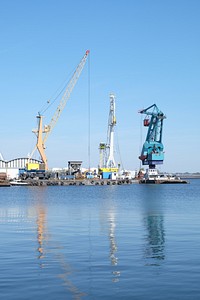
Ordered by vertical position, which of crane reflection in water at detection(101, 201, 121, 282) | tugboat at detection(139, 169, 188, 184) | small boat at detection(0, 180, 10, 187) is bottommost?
crane reflection in water at detection(101, 201, 121, 282)

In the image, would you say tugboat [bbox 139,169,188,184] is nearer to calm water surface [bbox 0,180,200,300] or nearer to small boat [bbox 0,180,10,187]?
small boat [bbox 0,180,10,187]

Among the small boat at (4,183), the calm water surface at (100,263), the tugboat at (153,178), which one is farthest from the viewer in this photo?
the tugboat at (153,178)

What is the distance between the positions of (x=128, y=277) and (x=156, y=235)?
12.4 m

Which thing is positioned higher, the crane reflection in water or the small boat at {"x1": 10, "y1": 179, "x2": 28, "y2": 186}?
the small boat at {"x1": 10, "y1": 179, "x2": 28, "y2": 186}

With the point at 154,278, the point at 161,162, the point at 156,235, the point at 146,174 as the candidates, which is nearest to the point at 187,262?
the point at 154,278

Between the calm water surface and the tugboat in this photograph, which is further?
the tugboat

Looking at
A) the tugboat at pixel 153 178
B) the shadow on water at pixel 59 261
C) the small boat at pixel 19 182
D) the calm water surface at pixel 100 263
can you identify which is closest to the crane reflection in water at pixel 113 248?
the calm water surface at pixel 100 263

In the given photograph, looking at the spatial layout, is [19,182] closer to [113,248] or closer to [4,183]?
[4,183]

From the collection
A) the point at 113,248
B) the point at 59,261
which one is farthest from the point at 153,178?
the point at 59,261

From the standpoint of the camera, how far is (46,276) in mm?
17359

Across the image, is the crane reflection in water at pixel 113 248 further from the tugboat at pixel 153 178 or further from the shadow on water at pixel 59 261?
the tugboat at pixel 153 178

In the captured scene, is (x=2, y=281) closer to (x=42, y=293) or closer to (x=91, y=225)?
(x=42, y=293)

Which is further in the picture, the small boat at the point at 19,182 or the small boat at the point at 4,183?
the small boat at the point at 19,182

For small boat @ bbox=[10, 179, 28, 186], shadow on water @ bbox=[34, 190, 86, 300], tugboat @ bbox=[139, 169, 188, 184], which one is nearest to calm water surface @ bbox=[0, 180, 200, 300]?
shadow on water @ bbox=[34, 190, 86, 300]
